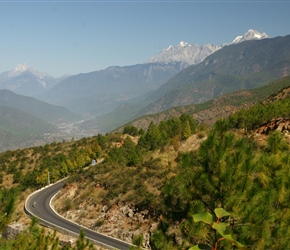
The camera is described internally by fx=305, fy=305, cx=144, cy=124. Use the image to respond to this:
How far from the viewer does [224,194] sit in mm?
10312

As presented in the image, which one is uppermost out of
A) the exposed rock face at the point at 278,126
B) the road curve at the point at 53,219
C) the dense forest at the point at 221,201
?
the dense forest at the point at 221,201

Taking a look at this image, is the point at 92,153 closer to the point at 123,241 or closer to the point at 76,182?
the point at 76,182

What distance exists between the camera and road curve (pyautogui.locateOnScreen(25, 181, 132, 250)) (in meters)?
40.0

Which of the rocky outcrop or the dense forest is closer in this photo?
the dense forest

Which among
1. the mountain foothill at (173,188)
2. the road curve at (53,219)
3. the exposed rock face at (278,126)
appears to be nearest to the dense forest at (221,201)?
the mountain foothill at (173,188)

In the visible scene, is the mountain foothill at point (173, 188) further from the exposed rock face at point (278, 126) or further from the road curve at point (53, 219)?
the road curve at point (53, 219)

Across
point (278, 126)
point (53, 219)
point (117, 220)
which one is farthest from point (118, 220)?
point (278, 126)

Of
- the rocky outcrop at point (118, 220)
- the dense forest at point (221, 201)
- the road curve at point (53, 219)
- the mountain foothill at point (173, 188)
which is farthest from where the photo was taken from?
the rocky outcrop at point (118, 220)

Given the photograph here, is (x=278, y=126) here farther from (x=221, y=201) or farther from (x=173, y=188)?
(x=221, y=201)

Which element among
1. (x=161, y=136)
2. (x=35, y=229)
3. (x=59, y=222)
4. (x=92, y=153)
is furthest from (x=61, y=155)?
(x=35, y=229)

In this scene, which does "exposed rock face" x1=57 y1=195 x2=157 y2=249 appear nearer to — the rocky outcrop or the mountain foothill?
→ the rocky outcrop

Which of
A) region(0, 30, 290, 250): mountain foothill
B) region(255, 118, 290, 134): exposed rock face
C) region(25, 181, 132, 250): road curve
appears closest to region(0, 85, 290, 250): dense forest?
region(0, 30, 290, 250): mountain foothill

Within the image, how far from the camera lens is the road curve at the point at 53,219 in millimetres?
39969

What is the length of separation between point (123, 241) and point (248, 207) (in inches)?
1375
